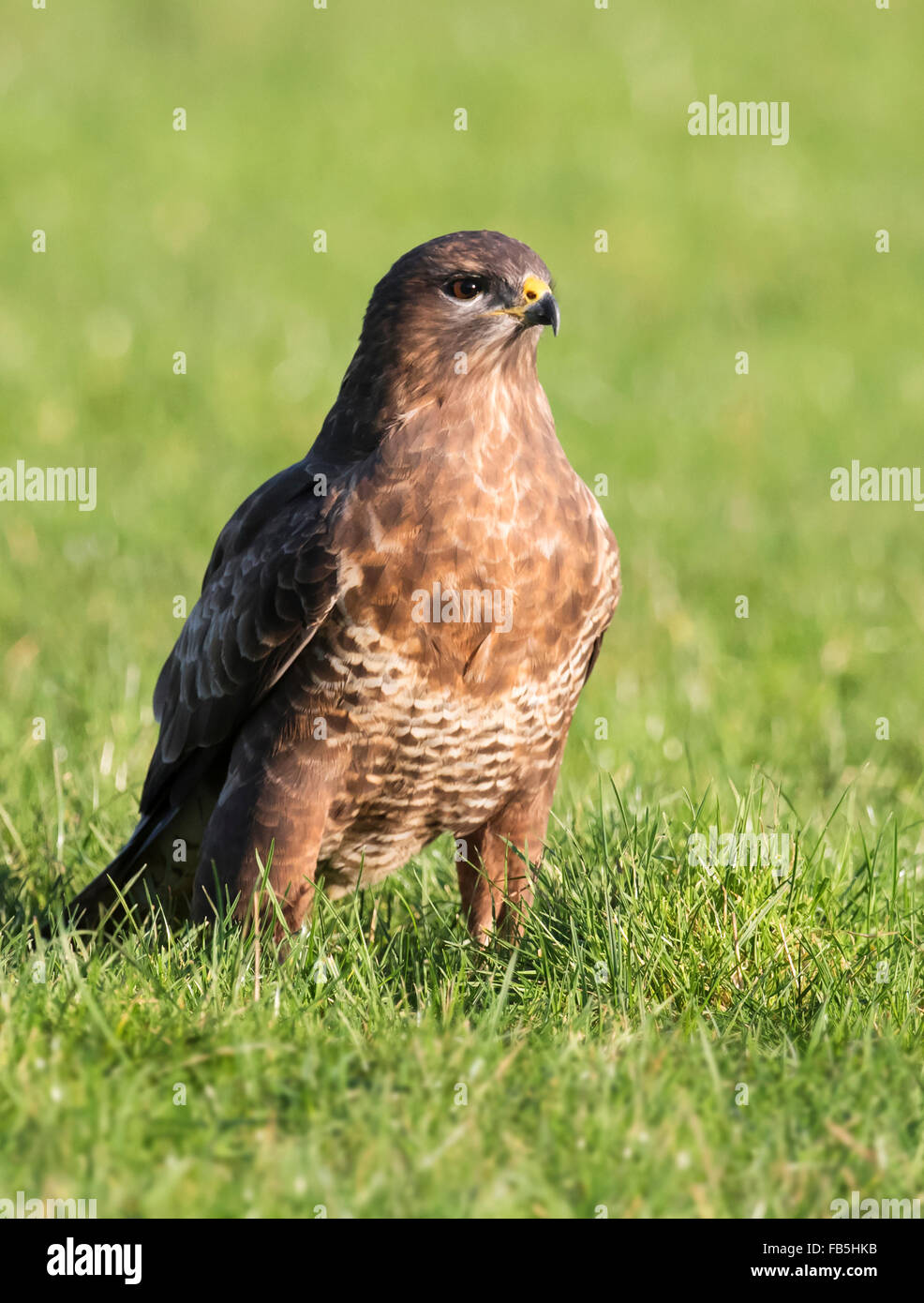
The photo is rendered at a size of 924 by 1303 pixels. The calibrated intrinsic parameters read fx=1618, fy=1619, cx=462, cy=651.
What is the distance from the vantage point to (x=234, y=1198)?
3105mm

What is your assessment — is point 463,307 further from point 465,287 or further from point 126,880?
point 126,880

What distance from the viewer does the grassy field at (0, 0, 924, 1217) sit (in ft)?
11.1

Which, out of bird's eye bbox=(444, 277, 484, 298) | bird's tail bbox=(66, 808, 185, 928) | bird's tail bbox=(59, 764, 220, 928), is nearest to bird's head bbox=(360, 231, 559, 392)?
bird's eye bbox=(444, 277, 484, 298)

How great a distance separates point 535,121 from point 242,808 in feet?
44.7

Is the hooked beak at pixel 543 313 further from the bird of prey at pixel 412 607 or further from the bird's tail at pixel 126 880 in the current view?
the bird's tail at pixel 126 880

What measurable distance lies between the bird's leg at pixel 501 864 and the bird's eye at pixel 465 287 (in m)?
1.49

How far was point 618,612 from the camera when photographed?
8.68 metres

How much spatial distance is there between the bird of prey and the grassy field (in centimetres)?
31

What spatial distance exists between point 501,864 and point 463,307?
1711 millimetres

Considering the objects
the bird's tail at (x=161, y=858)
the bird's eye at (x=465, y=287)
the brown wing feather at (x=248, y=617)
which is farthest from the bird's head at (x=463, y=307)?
the bird's tail at (x=161, y=858)

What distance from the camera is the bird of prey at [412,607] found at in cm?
440

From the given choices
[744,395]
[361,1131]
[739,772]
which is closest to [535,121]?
[744,395]

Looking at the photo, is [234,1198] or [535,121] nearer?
[234,1198]
